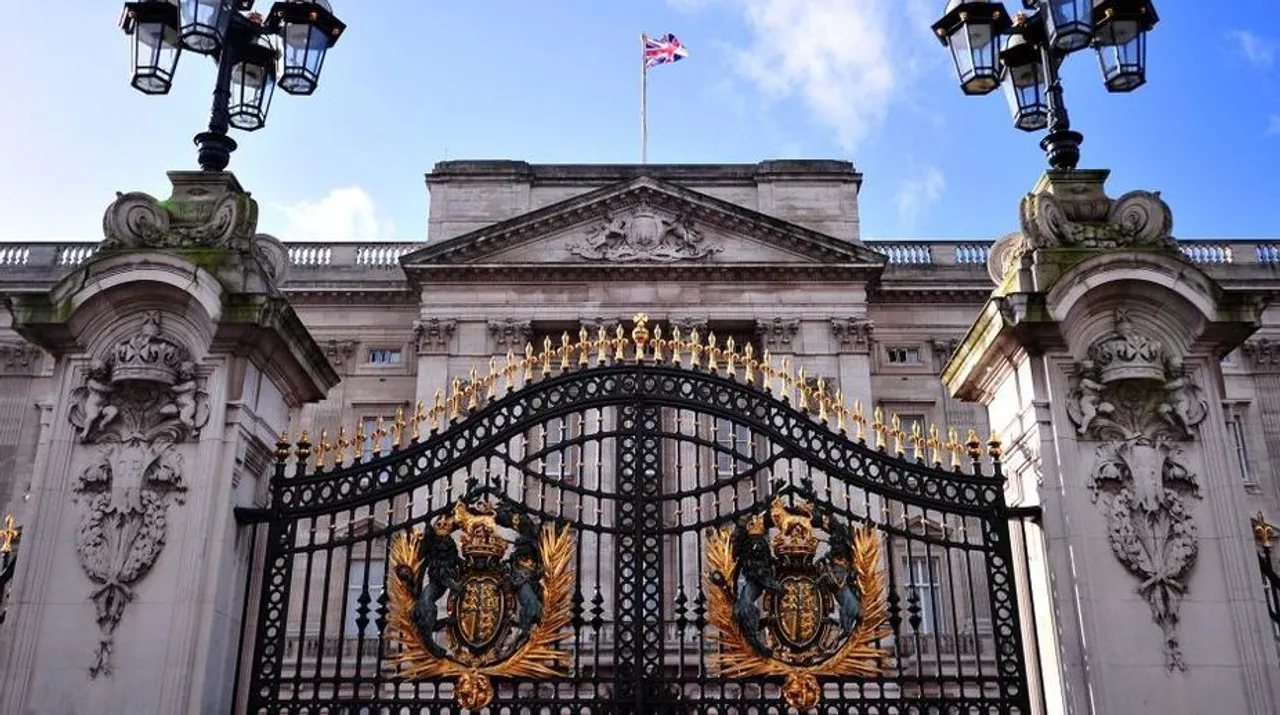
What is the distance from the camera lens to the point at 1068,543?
7.83m

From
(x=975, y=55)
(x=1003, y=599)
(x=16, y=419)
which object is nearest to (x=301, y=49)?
(x=975, y=55)

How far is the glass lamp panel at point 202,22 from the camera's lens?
8570 mm

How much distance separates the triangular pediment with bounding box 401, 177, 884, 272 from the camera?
32000mm

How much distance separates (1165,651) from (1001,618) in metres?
1.18

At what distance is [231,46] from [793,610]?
6404mm

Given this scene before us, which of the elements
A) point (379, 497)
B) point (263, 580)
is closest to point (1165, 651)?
point (379, 497)

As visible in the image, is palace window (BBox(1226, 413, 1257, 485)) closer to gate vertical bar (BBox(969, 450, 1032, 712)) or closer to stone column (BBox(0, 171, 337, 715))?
gate vertical bar (BBox(969, 450, 1032, 712))

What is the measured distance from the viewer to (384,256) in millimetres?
35406

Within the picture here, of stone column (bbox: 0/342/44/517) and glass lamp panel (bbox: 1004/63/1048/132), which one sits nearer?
glass lamp panel (bbox: 1004/63/1048/132)

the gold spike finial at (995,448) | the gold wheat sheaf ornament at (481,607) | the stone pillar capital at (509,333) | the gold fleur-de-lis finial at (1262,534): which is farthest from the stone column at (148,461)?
the stone pillar capital at (509,333)

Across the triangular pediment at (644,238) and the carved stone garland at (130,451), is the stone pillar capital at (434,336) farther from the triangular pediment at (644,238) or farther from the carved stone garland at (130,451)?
the carved stone garland at (130,451)

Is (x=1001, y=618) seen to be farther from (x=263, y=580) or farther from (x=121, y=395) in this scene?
(x=121, y=395)

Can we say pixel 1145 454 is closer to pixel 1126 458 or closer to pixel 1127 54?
pixel 1126 458

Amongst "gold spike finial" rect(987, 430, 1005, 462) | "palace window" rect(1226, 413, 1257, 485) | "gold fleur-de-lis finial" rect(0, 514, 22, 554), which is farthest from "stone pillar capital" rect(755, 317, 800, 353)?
"gold fleur-de-lis finial" rect(0, 514, 22, 554)
